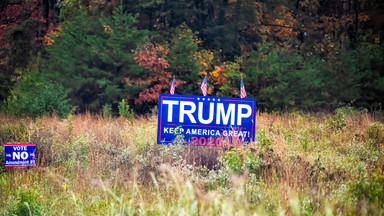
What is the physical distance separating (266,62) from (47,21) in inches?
631

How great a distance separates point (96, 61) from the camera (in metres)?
23.4

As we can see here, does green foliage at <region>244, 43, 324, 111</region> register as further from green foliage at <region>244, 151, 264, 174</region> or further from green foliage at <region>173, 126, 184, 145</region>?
green foliage at <region>244, 151, 264, 174</region>

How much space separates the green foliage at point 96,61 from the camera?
22.5 metres

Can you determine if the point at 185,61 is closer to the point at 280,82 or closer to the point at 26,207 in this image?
the point at 280,82

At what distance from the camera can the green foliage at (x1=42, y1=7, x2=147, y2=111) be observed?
22.5 metres

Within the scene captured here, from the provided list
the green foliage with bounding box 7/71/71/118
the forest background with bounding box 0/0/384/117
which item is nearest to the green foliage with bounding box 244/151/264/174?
the green foliage with bounding box 7/71/71/118

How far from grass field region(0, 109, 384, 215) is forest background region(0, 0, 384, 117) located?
9646 mm

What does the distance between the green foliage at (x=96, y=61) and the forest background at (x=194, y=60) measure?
0.05 metres

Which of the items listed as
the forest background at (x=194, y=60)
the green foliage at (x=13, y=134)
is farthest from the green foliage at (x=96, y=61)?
the green foliage at (x=13, y=134)

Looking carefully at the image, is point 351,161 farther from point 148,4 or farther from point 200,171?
point 148,4

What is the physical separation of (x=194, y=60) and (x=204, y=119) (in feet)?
48.1

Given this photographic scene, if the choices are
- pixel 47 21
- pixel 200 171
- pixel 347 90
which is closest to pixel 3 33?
pixel 47 21

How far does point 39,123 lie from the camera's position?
1216cm

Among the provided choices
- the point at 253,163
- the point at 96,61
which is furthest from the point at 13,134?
the point at 96,61
